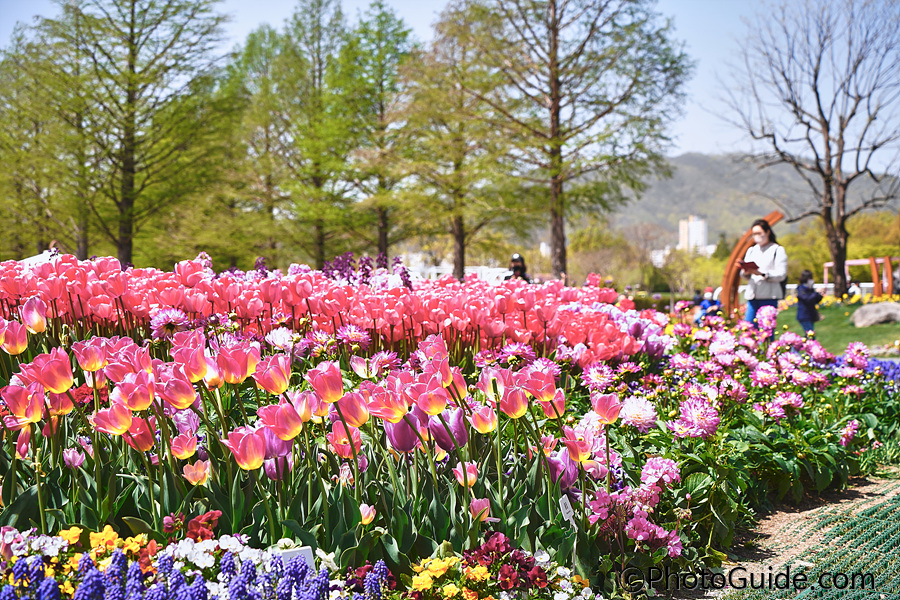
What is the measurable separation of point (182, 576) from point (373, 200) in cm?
1747

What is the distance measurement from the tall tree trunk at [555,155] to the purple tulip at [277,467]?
13.3 metres

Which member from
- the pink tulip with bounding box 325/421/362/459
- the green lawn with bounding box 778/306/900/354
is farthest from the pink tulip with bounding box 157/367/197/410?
the green lawn with bounding box 778/306/900/354

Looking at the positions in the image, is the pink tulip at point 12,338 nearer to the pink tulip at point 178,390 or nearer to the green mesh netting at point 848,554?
the pink tulip at point 178,390

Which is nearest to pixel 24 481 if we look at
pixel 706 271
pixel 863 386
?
pixel 863 386

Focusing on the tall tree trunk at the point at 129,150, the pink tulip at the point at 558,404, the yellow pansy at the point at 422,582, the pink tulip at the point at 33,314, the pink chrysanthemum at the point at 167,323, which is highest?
the tall tree trunk at the point at 129,150

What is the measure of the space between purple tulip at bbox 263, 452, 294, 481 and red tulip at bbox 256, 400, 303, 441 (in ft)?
0.68

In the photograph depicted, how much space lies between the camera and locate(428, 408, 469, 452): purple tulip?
194 cm

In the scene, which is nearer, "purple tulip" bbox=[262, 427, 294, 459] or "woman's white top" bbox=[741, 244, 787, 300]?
"purple tulip" bbox=[262, 427, 294, 459]

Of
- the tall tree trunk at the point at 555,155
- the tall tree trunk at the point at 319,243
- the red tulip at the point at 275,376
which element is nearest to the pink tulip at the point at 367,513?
the red tulip at the point at 275,376

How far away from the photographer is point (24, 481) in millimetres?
1938

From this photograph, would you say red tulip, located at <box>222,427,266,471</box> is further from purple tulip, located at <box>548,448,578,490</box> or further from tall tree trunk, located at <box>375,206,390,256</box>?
tall tree trunk, located at <box>375,206,390,256</box>

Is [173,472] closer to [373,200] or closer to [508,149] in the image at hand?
[508,149]

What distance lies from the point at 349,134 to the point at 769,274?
15.1m

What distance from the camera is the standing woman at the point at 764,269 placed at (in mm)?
7004
